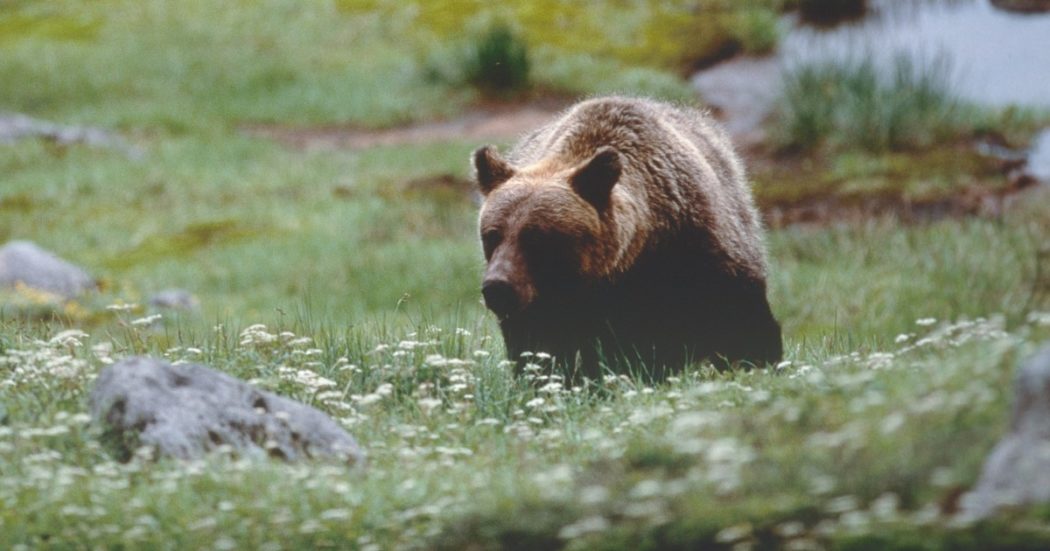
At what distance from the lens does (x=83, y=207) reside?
24.3m

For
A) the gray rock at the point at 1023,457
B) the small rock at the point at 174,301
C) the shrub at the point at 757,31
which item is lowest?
the small rock at the point at 174,301

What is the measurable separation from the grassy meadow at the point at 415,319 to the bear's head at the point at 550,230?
571 millimetres

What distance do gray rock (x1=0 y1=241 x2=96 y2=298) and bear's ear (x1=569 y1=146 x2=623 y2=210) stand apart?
12340 mm

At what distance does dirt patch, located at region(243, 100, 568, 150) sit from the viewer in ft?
94.4

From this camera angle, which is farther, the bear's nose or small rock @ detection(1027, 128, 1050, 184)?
small rock @ detection(1027, 128, 1050, 184)

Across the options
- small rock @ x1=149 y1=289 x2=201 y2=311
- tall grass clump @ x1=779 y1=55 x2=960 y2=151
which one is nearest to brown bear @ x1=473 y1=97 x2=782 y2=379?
small rock @ x1=149 y1=289 x2=201 y2=311

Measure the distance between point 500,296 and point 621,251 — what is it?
40.7 inches

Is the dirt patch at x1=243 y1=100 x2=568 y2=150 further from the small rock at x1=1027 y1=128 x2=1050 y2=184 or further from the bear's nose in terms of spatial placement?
the bear's nose

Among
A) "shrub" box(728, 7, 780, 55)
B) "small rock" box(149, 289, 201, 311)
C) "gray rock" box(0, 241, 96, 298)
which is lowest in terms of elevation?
"small rock" box(149, 289, 201, 311)

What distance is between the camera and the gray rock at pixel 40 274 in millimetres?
19109

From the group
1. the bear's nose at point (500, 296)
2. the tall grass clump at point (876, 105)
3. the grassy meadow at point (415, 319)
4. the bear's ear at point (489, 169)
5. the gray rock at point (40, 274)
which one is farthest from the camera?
the tall grass clump at point (876, 105)

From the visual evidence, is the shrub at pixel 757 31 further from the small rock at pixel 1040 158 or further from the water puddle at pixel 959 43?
the small rock at pixel 1040 158

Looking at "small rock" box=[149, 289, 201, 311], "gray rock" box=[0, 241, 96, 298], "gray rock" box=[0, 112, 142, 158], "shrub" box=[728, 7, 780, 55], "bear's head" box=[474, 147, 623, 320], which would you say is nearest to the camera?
"bear's head" box=[474, 147, 623, 320]

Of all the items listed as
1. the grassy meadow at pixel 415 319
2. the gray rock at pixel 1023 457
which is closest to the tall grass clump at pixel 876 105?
the grassy meadow at pixel 415 319
